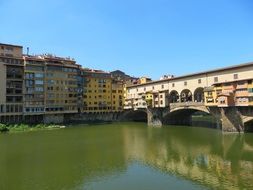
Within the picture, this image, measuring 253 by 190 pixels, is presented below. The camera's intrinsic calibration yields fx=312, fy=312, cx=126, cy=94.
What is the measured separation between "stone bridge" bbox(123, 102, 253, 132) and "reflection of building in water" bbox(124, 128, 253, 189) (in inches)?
150

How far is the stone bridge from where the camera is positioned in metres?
46.1

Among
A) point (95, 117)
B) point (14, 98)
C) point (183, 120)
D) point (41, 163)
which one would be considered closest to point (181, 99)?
point (183, 120)

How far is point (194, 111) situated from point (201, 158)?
3475 cm

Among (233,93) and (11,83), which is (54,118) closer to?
(11,83)

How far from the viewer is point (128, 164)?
29000 mm

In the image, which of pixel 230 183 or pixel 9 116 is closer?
pixel 230 183

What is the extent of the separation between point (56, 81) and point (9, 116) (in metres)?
13.4

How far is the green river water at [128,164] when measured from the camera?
74.7 feet

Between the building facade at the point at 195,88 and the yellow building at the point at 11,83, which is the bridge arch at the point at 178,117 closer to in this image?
the building facade at the point at 195,88

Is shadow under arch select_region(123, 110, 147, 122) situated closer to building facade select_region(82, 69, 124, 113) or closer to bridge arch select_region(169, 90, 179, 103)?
building facade select_region(82, 69, 124, 113)

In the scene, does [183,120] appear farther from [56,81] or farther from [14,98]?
[14,98]

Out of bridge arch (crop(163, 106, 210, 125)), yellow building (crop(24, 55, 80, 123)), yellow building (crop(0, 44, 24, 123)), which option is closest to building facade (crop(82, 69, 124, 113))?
yellow building (crop(24, 55, 80, 123))

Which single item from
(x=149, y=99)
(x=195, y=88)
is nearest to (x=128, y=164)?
(x=195, y=88)

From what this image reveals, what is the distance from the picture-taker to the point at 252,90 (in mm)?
43938
